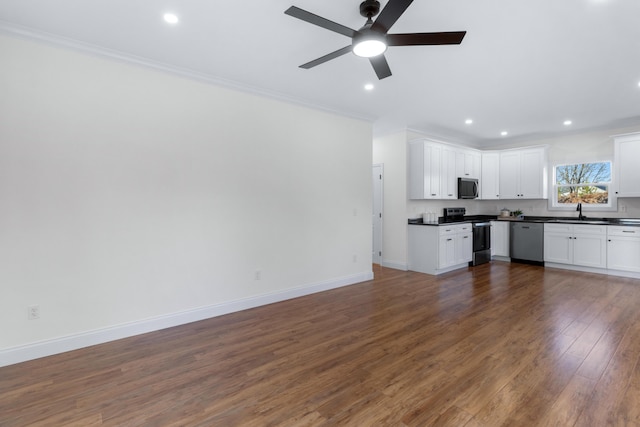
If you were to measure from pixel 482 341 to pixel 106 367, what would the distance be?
11.0 ft

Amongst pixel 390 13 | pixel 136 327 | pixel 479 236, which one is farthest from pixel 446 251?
pixel 136 327

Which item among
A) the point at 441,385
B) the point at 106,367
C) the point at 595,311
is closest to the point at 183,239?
the point at 106,367

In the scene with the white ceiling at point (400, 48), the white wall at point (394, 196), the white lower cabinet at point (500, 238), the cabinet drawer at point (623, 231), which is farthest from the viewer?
the white lower cabinet at point (500, 238)

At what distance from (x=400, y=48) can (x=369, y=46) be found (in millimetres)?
773

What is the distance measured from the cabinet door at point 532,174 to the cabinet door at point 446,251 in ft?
7.69

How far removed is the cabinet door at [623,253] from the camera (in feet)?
17.1

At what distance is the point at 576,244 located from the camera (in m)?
5.83

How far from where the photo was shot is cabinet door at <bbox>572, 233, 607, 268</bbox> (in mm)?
5539

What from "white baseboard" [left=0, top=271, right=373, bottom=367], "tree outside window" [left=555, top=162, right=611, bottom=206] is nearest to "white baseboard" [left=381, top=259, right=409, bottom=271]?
"white baseboard" [left=0, top=271, right=373, bottom=367]

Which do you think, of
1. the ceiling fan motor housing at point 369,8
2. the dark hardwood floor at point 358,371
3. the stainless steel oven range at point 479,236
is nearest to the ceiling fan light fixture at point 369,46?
the ceiling fan motor housing at point 369,8

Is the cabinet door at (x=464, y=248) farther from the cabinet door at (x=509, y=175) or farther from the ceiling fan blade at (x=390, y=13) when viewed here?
the ceiling fan blade at (x=390, y=13)

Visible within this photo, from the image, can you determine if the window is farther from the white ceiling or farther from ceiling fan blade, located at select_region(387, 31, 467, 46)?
ceiling fan blade, located at select_region(387, 31, 467, 46)

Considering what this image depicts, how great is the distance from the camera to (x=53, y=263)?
9.10 ft

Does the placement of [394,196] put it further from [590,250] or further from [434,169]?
[590,250]
